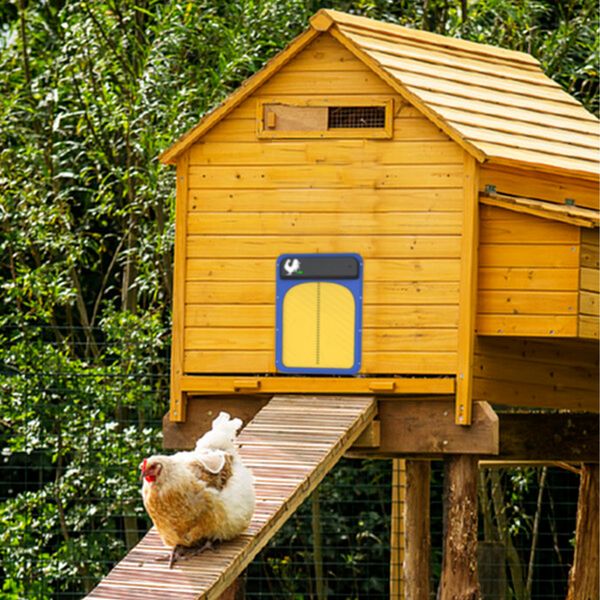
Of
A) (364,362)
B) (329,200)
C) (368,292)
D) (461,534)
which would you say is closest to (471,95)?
(329,200)

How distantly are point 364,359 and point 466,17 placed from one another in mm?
4152

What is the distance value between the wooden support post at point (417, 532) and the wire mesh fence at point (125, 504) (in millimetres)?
500

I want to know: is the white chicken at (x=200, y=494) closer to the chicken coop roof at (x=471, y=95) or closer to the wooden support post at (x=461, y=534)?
the wooden support post at (x=461, y=534)

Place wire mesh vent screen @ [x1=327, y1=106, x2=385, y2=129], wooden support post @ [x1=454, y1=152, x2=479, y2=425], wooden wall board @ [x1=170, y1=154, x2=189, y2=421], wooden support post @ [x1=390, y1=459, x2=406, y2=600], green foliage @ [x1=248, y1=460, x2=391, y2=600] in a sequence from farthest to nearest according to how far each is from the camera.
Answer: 1. green foliage @ [x1=248, y1=460, x2=391, y2=600]
2. wooden support post @ [x1=390, y1=459, x2=406, y2=600]
3. wooden wall board @ [x1=170, y1=154, x2=189, y2=421]
4. wire mesh vent screen @ [x1=327, y1=106, x2=385, y2=129]
5. wooden support post @ [x1=454, y1=152, x2=479, y2=425]

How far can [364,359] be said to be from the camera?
28.9 feet

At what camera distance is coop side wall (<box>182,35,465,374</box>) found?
874cm

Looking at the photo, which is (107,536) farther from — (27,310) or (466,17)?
(466,17)

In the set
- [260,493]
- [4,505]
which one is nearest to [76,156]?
[4,505]

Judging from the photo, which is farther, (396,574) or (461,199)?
(396,574)

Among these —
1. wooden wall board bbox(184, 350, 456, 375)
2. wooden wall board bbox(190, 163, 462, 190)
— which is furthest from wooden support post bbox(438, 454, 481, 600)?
wooden wall board bbox(190, 163, 462, 190)

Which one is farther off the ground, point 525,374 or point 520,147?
point 520,147

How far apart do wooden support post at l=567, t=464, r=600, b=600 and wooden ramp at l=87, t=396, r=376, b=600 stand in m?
2.34

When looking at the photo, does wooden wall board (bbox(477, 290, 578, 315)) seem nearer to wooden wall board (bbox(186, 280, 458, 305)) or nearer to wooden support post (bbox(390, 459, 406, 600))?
wooden wall board (bbox(186, 280, 458, 305))

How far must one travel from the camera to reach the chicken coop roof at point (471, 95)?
29.0 feet
